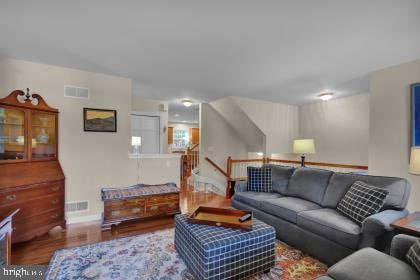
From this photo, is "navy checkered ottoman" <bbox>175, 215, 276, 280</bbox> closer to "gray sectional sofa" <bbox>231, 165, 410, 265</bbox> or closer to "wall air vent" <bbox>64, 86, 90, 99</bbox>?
"gray sectional sofa" <bbox>231, 165, 410, 265</bbox>

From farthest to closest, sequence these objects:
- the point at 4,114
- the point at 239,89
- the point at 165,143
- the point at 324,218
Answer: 1. the point at 165,143
2. the point at 239,89
3. the point at 4,114
4. the point at 324,218

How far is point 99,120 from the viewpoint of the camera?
347cm

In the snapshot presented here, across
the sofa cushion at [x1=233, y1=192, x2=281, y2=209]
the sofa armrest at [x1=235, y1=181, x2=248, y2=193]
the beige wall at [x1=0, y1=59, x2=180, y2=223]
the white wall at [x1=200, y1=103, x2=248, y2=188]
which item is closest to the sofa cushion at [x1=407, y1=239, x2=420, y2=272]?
the sofa cushion at [x1=233, y1=192, x2=281, y2=209]

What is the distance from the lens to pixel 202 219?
219cm

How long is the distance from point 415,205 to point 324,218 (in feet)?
5.55

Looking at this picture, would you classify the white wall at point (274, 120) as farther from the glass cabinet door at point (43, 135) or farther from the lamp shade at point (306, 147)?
the glass cabinet door at point (43, 135)

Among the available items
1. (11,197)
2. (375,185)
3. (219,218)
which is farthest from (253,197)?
(11,197)

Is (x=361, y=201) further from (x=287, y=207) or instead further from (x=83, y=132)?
(x=83, y=132)

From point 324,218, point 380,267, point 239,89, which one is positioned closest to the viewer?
point 380,267

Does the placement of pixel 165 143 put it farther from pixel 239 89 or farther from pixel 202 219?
pixel 202 219

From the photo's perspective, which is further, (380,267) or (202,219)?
(202,219)

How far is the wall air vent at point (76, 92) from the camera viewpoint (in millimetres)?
3224

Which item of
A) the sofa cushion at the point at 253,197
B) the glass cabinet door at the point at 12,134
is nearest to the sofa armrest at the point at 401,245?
the sofa cushion at the point at 253,197

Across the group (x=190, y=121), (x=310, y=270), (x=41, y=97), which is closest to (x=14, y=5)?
(x=41, y=97)
